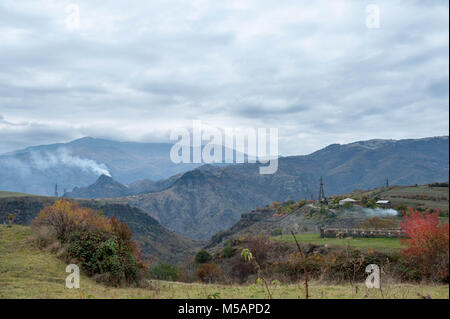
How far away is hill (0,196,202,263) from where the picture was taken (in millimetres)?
111000

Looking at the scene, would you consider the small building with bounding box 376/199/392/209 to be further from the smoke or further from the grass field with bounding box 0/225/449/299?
the grass field with bounding box 0/225/449/299

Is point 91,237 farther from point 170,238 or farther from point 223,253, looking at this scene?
point 170,238

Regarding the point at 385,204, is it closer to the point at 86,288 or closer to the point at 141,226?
the point at 86,288

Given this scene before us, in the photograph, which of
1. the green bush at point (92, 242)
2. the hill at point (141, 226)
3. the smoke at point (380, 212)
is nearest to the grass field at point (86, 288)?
the green bush at point (92, 242)

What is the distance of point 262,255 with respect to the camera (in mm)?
41000

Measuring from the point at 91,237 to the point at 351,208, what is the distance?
61.0 m

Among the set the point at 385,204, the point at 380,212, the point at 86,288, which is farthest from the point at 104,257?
the point at 385,204

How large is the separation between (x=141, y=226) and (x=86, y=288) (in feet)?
427

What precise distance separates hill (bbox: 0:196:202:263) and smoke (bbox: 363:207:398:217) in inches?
2386

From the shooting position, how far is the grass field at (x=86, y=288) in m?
9.41

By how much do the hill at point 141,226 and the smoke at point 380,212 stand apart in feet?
199

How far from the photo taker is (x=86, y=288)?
12.2 metres

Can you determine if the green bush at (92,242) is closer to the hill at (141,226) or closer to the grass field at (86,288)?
the grass field at (86,288)
